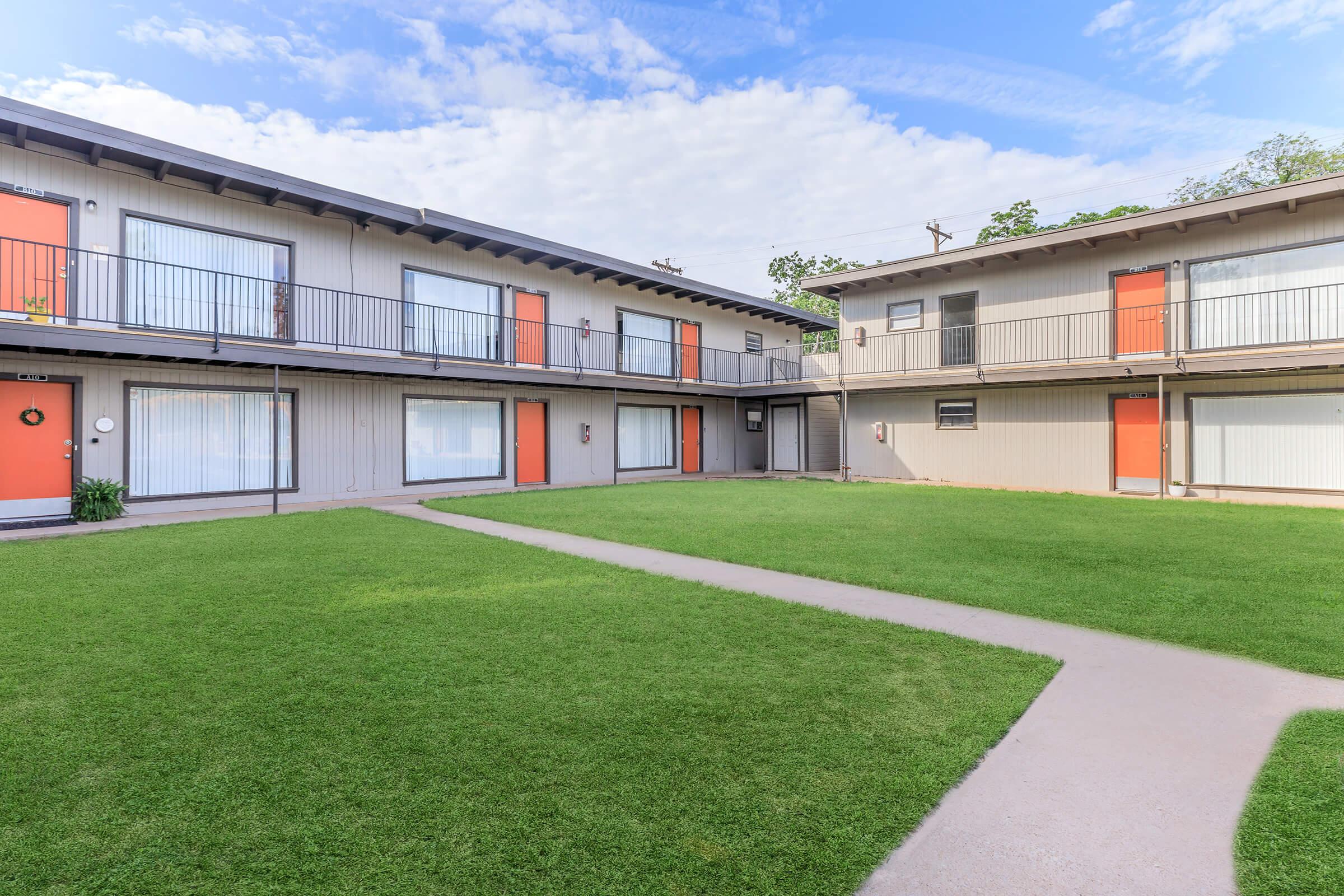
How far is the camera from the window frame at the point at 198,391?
1083cm

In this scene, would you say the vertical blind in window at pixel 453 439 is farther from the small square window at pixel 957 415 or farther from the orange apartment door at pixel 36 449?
the small square window at pixel 957 415

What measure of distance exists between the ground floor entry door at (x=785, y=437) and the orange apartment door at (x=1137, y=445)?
880 cm

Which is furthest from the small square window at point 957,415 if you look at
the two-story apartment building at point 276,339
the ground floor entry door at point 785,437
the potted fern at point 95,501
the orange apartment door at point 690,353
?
the potted fern at point 95,501

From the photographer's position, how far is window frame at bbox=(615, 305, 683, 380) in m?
19.0

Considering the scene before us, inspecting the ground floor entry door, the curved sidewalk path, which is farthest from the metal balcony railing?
the curved sidewalk path

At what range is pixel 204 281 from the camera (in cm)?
1137

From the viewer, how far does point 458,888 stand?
1969 mm

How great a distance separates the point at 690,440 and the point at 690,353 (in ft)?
9.28

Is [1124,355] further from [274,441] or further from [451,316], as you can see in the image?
[274,441]

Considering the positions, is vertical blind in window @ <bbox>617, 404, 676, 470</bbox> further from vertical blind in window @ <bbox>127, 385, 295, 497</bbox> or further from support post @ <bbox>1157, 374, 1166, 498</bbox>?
support post @ <bbox>1157, 374, 1166, 498</bbox>

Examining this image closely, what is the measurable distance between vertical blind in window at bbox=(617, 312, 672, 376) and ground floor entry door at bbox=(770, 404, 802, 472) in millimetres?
4002

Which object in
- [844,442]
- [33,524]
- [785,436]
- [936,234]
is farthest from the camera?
[936,234]

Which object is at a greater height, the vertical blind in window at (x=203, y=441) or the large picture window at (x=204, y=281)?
the large picture window at (x=204, y=281)

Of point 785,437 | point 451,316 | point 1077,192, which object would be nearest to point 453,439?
point 451,316
